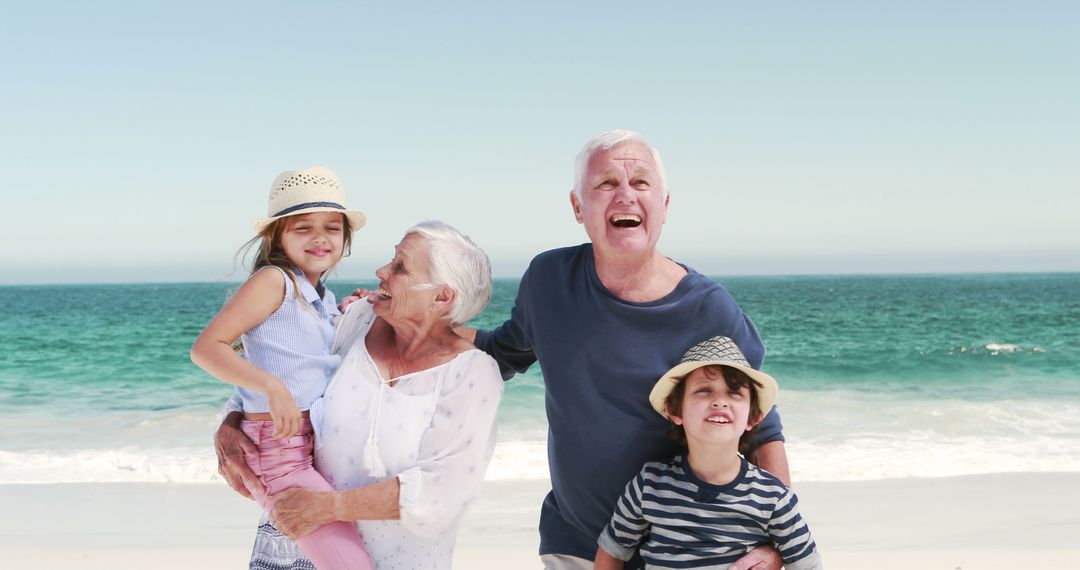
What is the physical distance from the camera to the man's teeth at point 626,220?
2.23m

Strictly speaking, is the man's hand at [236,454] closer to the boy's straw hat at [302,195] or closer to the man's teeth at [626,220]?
the boy's straw hat at [302,195]

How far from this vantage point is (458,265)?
2.27 m

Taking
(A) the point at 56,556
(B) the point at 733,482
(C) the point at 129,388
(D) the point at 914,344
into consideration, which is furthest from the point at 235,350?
(D) the point at 914,344

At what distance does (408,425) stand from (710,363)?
28.9 inches

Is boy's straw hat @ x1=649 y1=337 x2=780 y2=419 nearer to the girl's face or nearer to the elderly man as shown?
the elderly man

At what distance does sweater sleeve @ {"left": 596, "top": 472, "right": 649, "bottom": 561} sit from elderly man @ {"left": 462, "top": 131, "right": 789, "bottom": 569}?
0.23 feet

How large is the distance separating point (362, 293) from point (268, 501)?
24.6 inches

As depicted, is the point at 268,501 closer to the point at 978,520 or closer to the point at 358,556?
the point at 358,556

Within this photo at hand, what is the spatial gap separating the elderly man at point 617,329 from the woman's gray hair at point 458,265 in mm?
171

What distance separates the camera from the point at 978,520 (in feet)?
18.9

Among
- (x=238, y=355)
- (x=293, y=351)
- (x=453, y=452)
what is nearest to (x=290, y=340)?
(x=293, y=351)

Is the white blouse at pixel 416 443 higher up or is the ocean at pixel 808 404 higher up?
the white blouse at pixel 416 443

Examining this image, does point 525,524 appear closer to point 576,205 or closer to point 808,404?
point 576,205

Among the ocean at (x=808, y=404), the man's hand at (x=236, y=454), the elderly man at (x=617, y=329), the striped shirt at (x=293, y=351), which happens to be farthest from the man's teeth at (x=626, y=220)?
the ocean at (x=808, y=404)
